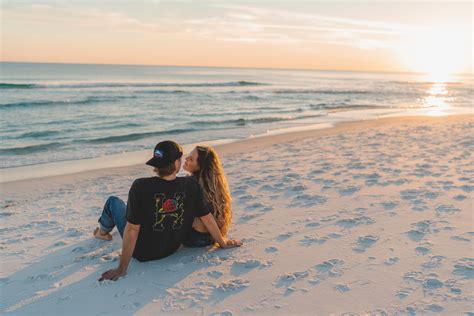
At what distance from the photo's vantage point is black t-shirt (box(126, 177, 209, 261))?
144 inches

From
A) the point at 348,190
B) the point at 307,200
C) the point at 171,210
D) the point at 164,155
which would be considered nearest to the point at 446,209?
the point at 348,190

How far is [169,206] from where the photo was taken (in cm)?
381

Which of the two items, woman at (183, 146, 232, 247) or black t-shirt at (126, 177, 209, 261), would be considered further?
woman at (183, 146, 232, 247)

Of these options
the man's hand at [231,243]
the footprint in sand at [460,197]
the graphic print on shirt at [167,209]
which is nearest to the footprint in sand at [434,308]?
the man's hand at [231,243]

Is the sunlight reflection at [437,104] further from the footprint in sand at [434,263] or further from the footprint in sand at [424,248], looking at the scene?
the footprint in sand at [434,263]

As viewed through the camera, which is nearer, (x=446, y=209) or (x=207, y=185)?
(x=207, y=185)

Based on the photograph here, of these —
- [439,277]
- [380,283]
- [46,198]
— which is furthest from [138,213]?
[46,198]

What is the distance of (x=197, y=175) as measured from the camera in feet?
13.9

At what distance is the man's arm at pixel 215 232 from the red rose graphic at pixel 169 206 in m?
0.39

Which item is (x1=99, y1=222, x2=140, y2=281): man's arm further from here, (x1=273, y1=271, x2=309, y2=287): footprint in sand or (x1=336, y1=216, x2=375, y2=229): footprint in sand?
(x1=336, y1=216, x2=375, y2=229): footprint in sand

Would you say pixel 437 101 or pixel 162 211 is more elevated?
pixel 437 101

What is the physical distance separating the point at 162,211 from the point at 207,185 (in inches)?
23.2

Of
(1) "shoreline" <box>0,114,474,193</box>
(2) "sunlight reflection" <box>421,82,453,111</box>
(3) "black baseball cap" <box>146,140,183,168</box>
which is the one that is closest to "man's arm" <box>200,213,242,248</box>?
(3) "black baseball cap" <box>146,140,183,168</box>

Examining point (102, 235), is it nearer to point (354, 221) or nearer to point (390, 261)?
point (354, 221)
